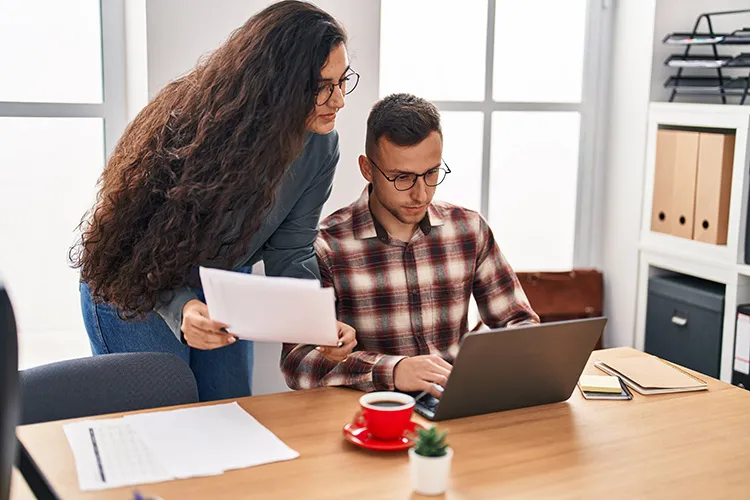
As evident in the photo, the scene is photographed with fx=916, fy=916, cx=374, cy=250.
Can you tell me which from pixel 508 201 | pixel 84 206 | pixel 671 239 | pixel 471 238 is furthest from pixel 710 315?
pixel 84 206

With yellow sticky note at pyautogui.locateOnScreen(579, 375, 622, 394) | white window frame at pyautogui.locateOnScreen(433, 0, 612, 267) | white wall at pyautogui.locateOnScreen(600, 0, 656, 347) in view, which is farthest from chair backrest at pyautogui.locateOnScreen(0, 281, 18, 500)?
white wall at pyautogui.locateOnScreen(600, 0, 656, 347)

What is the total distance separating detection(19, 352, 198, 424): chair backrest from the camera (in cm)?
164

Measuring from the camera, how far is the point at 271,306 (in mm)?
1509

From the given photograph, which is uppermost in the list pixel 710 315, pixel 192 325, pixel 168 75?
pixel 168 75

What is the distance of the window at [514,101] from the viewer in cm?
314

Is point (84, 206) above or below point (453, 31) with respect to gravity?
below

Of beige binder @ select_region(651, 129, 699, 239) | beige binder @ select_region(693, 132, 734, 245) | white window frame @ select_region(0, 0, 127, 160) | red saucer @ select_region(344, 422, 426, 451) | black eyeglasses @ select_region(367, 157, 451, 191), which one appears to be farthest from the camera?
beige binder @ select_region(651, 129, 699, 239)

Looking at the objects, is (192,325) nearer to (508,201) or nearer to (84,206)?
(84,206)

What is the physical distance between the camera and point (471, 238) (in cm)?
212

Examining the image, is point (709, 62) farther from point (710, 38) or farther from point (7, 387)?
point (7, 387)

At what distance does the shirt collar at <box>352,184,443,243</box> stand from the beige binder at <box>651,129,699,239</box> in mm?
1226

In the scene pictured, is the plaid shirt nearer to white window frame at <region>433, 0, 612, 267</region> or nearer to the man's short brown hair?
the man's short brown hair

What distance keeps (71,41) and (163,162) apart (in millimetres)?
1046

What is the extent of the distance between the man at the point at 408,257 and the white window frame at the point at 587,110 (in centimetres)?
119
